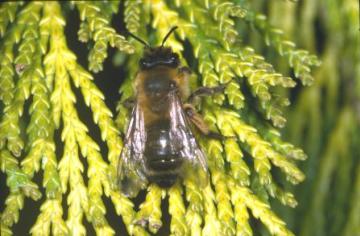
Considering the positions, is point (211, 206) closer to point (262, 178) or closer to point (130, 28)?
point (262, 178)

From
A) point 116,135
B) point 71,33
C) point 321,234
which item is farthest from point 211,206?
point 71,33

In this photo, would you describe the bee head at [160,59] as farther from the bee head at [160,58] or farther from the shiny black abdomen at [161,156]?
the shiny black abdomen at [161,156]

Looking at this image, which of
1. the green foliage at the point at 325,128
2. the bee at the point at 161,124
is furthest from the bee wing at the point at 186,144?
the green foliage at the point at 325,128

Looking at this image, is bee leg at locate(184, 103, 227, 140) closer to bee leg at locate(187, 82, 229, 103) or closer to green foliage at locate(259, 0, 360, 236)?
bee leg at locate(187, 82, 229, 103)

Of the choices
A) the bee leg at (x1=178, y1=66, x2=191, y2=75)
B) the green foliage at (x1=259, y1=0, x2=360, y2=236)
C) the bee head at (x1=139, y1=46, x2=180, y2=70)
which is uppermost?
the bee head at (x1=139, y1=46, x2=180, y2=70)

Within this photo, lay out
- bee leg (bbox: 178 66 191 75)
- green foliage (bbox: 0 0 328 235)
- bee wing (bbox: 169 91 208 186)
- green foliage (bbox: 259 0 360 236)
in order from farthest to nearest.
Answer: green foliage (bbox: 259 0 360 236)
bee leg (bbox: 178 66 191 75)
bee wing (bbox: 169 91 208 186)
green foliage (bbox: 0 0 328 235)

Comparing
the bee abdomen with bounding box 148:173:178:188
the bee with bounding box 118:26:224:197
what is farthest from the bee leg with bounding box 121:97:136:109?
the bee abdomen with bounding box 148:173:178:188

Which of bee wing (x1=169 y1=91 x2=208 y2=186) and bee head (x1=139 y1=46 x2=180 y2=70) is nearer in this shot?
bee wing (x1=169 y1=91 x2=208 y2=186)
